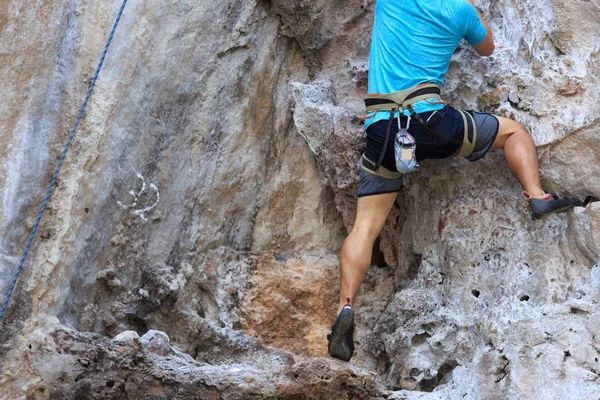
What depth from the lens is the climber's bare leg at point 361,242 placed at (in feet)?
15.0

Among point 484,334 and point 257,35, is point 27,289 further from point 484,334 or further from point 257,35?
point 484,334

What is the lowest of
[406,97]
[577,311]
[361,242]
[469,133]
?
[577,311]

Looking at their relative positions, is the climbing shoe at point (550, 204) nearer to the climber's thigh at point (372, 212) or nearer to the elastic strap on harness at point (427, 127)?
the elastic strap on harness at point (427, 127)

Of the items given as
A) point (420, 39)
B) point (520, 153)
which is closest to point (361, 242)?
point (520, 153)

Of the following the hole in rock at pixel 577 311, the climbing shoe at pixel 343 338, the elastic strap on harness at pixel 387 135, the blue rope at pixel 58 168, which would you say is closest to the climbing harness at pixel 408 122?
the elastic strap on harness at pixel 387 135

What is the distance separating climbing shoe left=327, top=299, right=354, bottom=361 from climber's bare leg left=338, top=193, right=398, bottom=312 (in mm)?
114

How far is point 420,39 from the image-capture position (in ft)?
15.3

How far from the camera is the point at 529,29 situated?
15.9 ft

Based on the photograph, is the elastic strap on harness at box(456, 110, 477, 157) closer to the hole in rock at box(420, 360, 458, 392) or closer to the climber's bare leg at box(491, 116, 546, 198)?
the climber's bare leg at box(491, 116, 546, 198)

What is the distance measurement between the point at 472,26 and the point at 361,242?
52.9 inches

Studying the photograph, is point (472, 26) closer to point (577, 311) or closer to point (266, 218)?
point (577, 311)

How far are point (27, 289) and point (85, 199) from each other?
2.00 feet

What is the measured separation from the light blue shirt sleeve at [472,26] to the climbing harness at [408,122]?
35 centimetres

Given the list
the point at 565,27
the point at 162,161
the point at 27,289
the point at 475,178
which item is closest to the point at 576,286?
the point at 475,178
